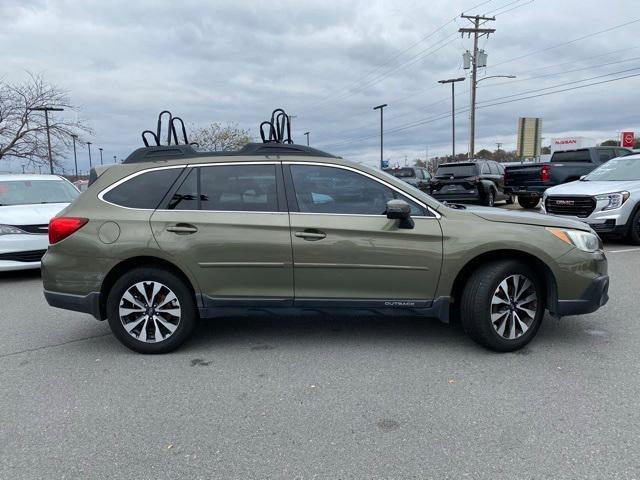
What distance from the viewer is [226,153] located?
4316mm

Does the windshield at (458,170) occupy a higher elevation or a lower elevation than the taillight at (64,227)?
higher

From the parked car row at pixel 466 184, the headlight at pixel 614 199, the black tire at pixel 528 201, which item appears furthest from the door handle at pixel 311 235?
the black tire at pixel 528 201

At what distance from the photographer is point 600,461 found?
2.57 metres

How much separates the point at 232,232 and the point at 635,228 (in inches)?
329

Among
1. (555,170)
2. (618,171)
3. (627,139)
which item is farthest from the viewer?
(627,139)

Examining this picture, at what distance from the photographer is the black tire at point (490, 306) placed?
3.93 metres

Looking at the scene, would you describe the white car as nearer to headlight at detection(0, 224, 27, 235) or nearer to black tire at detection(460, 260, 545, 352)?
headlight at detection(0, 224, 27, 235)

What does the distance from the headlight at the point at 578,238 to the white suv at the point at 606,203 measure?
5417 millimetres

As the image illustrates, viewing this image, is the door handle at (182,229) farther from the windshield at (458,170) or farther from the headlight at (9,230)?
the windshield at (458,170)

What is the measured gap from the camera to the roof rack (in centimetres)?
425

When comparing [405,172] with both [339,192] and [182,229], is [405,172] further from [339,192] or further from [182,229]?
[182,229]

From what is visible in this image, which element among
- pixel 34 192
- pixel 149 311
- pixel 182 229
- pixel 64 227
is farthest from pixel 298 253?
pixel 34 192

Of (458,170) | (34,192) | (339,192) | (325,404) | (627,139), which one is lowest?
(325,404)

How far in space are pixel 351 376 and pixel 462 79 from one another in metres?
41.7
